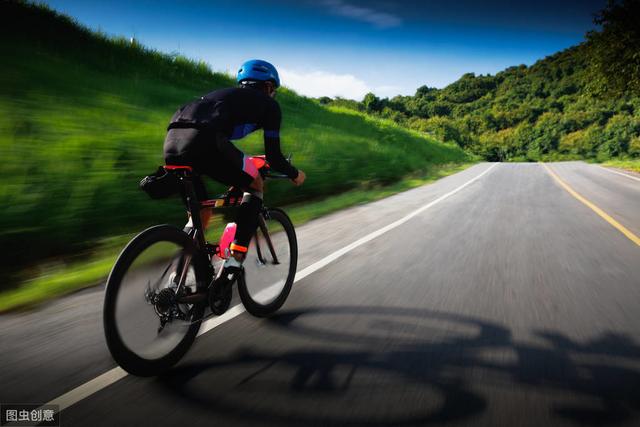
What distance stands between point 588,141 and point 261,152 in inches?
3098

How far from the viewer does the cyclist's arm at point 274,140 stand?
305cm

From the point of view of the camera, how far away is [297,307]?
3.82 meters

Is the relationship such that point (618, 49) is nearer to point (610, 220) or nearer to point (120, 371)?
point (610, 220)

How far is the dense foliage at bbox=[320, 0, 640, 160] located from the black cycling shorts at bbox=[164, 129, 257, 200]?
1010 inches

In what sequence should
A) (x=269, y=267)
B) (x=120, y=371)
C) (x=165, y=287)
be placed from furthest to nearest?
(x=269, y=267) → (x=165, y=287) → (x=120, y=371)

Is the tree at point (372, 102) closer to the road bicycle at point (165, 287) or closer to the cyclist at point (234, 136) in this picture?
the cyclist at point (234, 136)

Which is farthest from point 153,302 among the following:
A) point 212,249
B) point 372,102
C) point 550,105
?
point 550,105

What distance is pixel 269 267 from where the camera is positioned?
379cm

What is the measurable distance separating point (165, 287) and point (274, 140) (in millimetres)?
1295

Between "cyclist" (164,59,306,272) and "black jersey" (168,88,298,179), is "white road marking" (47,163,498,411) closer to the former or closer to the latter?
"cyclist" (164,59,306,272)

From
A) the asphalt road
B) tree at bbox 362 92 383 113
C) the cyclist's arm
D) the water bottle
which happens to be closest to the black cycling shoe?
the water bottle

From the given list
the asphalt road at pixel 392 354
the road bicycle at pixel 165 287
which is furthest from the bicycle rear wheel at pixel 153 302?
the asphalt road at pixel 392 354

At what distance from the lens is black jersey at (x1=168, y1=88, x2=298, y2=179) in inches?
109

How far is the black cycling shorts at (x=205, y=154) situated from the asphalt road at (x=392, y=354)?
124 cm
